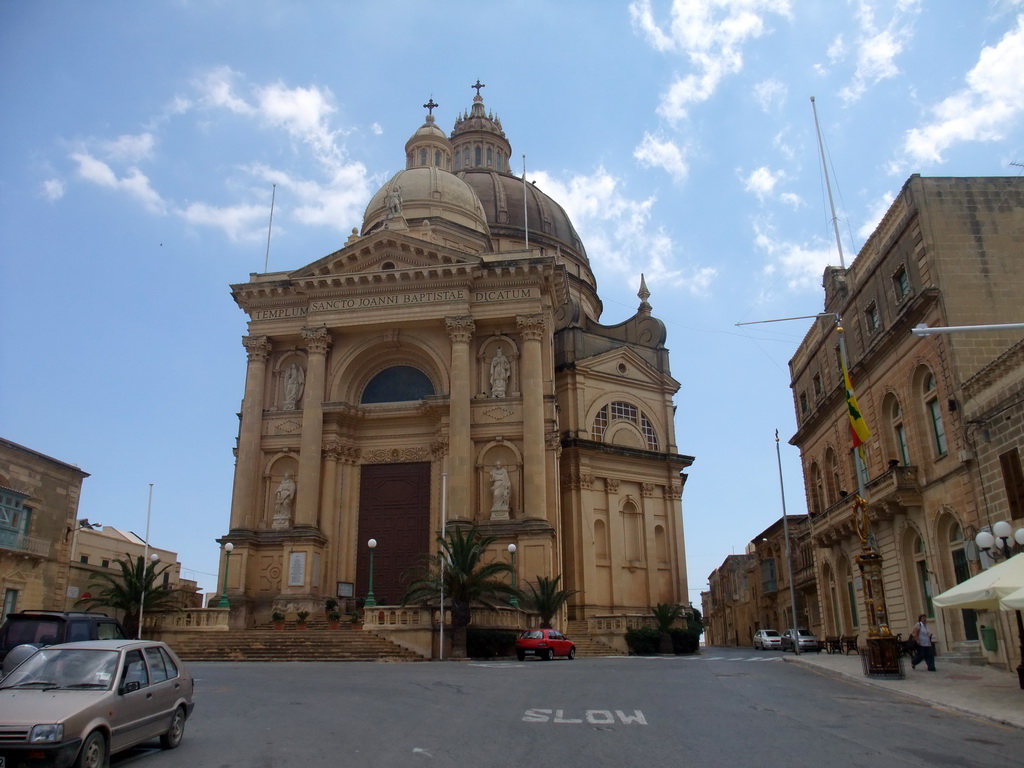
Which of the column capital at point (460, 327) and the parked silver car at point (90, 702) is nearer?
the parked silver car at point (90, 702)

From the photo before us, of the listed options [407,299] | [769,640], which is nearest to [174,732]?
[407,299]

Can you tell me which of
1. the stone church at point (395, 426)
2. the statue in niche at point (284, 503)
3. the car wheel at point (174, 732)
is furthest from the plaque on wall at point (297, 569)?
the car wheel at point (174, 732)

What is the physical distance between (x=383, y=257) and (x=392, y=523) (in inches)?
449

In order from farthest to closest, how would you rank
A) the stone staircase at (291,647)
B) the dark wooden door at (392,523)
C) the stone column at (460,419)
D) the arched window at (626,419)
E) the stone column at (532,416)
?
the arched window at (626,419) < the dark wooden door at (392,523) < the stone column at (532,416) < the stone column at (460,419) < the stone staircase at (291,647)

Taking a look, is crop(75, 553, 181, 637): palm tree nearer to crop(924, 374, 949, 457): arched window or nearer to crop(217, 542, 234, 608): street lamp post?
crop(217, 542, 234, 608): street lamp post

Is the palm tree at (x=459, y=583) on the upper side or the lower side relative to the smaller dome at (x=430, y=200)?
lower

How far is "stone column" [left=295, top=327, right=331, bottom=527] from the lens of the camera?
114 feet

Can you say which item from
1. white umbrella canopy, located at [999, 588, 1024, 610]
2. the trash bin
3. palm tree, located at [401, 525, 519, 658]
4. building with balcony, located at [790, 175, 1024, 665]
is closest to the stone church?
palm tree, located at [401, 525, 519, 658]

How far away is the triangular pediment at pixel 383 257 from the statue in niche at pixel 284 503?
8.69m

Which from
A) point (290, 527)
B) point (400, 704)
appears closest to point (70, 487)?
point (290, 527)

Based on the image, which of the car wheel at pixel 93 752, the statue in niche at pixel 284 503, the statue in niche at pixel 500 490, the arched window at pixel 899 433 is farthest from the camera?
the statue in niche at pixel 284 503

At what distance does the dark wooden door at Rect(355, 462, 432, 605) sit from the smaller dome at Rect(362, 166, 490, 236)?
50.3ft

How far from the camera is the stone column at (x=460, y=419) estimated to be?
33938 millimetres

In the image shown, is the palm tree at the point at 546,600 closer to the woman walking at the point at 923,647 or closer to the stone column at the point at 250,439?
the stone column at the point at 250,439
